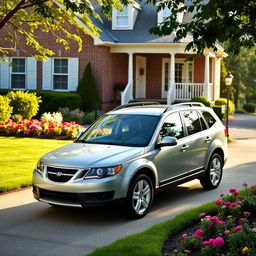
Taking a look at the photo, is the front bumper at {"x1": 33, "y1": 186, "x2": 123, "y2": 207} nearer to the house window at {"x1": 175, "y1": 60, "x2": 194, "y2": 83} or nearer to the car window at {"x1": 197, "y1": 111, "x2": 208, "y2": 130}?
the car window at {"x1": 197, "y1": 111, "x2": 208, "y2": 130}

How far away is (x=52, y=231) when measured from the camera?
23.7 ft

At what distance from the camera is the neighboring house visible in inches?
1085

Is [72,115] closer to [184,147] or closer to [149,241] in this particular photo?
[184,147]

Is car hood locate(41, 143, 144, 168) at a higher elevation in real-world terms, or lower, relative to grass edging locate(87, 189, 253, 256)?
higher

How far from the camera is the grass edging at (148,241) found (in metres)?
5.88

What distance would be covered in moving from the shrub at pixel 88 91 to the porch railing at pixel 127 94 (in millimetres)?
1287

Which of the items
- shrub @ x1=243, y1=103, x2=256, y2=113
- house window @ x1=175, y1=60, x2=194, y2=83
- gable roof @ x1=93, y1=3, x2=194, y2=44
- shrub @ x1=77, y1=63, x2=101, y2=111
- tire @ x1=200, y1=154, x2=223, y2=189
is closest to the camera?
tire @ x1=200, y1=154, x2=223, y2=189

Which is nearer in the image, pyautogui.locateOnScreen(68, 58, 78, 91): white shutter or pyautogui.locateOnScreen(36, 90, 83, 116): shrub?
pyautogui.locateOnScreen(36, 90, 83, 116): shrub

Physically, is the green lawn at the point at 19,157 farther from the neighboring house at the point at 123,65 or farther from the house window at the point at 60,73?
the house window at the point at 60,73

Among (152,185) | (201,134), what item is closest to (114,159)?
(152,185)

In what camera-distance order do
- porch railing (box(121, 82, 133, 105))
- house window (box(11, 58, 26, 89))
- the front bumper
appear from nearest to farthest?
the front bumper, porch railing (box(121, 82, 133, 105)), house window (box(11, 58, 26, 89))

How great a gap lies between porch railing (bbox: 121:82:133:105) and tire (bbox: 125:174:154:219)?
1929 cm

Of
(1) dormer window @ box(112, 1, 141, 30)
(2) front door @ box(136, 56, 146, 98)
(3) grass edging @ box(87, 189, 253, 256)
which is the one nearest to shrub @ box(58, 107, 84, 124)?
(2) front door @ box(136, 56, 146, 98)

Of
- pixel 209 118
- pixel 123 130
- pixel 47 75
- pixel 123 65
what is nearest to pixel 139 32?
pixel 123 65
